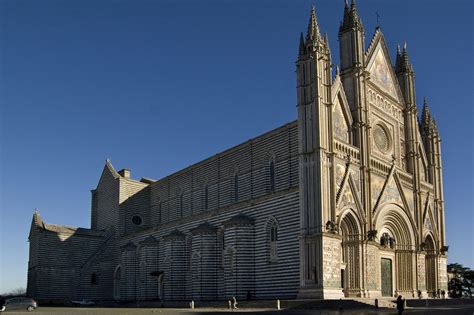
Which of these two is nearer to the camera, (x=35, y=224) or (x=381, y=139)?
(x=381, y=139)

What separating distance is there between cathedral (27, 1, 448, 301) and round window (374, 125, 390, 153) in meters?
0.17

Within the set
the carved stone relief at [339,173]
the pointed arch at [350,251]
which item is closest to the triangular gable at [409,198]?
the pointed arch at [350,251]

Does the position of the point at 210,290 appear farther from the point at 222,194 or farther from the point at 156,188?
the point at 156,188

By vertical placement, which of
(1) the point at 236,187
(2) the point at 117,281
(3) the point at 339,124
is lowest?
(2) the point at 117,281

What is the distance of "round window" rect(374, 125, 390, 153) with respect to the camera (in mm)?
41438

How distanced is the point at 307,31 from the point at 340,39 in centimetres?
539

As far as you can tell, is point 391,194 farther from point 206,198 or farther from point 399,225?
point 206,198

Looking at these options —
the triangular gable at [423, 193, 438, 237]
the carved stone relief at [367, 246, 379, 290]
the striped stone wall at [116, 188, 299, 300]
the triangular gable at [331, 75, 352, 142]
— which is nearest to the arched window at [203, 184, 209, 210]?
the striped stone wall at [116, 188, 299, 300]

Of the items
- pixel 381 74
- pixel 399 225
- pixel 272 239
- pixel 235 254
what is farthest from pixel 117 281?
pixel 381 74

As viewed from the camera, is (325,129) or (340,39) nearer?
(325,129)

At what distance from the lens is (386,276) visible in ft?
130

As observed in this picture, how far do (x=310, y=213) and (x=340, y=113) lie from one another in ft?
26.6

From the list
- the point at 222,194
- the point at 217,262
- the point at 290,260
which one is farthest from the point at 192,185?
the point at 290,260

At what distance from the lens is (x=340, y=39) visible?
41469 mm
